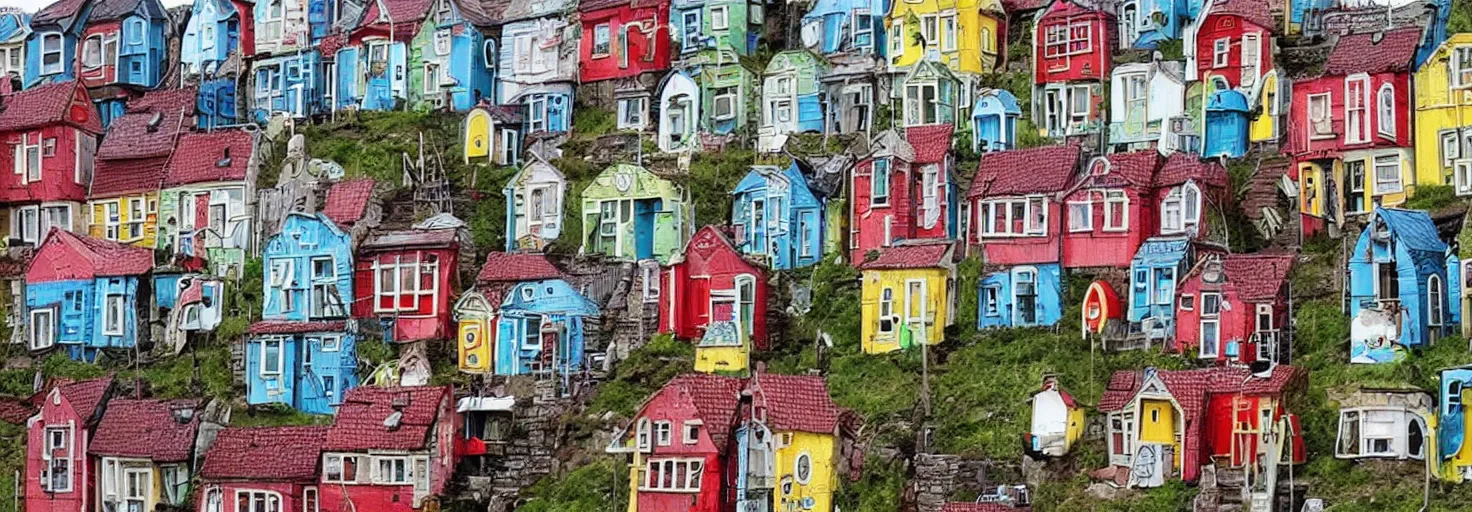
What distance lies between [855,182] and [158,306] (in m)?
23.7

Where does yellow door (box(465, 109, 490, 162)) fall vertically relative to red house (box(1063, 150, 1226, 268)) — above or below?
Answer: above

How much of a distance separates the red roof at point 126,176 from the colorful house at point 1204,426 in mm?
37840

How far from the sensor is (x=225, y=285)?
305ft

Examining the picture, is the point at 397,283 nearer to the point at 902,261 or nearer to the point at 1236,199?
the point at 902,261

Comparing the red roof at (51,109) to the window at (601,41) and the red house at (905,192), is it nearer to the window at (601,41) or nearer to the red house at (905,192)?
the window at (601,41)

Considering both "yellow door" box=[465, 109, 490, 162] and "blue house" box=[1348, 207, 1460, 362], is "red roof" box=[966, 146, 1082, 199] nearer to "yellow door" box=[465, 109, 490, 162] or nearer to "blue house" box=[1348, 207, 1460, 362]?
"blue house" box=[1348, 207, 1460, 362]

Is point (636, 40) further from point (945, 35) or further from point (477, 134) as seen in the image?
point (945, 35)

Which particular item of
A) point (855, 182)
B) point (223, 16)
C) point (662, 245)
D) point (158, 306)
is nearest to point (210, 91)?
point (223, 16)

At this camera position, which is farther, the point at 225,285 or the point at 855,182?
the point at 225,285

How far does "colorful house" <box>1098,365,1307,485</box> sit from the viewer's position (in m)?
70.8

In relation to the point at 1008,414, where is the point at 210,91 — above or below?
above

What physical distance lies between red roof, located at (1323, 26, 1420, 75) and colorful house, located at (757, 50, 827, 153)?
16.4 m

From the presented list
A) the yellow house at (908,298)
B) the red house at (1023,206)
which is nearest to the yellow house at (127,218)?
the yellow house at (908,298)

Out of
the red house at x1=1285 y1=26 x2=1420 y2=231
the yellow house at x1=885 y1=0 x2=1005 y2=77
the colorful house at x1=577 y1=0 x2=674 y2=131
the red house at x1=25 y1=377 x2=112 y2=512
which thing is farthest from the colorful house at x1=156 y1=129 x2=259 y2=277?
the red house at x1=1285 y1=26 x2=1420 y2=231
